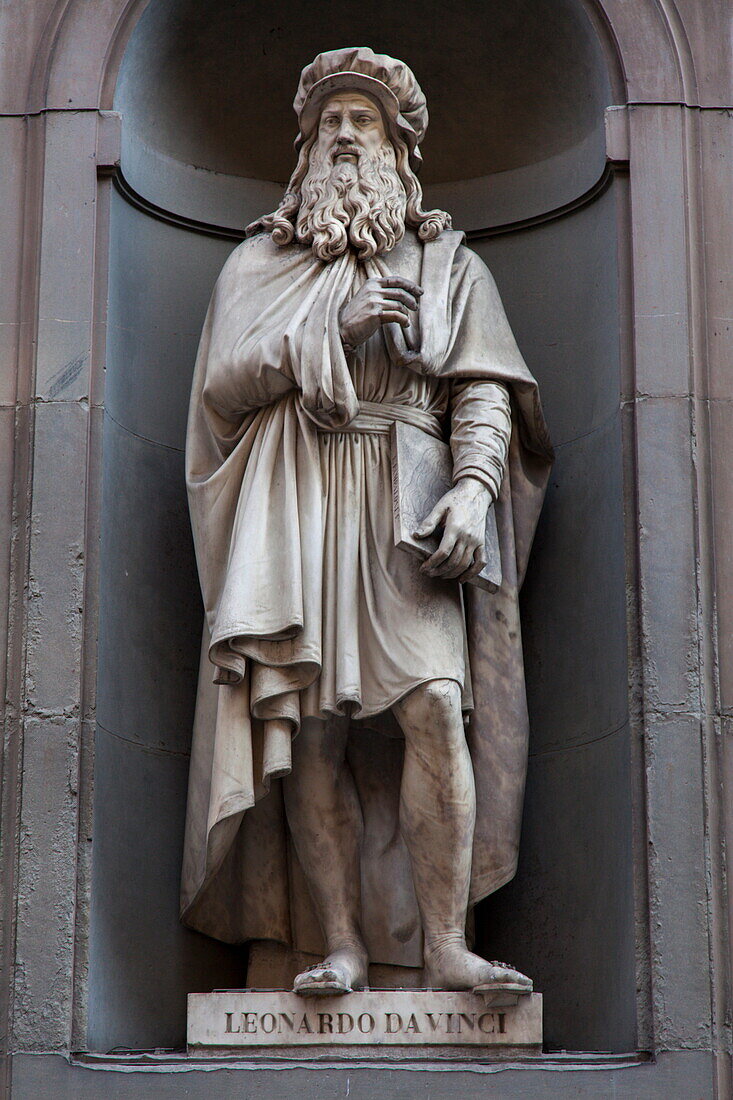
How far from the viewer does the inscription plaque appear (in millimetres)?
6016

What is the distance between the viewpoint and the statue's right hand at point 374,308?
6.35 meters

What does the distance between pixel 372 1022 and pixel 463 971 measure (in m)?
0.30

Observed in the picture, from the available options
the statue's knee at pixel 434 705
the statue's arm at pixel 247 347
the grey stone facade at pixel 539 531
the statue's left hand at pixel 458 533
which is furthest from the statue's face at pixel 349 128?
the statue's knee at pixel 434 705

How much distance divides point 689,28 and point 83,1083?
3.91 m

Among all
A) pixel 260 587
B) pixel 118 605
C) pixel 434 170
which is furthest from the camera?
pixel 434 170

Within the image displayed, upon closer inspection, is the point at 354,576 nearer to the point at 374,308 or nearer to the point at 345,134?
the point at 374,308

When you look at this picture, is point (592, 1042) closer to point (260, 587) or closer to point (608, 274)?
point (260, 587)

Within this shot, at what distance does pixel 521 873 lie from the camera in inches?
274

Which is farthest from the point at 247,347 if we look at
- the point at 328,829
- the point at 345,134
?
the point at 328,829

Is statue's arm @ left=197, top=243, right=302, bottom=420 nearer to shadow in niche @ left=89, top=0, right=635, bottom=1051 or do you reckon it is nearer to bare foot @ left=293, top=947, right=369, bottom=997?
shadow in niche @ left=89, top=0, right=635, bottom=1051

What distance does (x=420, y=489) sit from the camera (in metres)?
6.45

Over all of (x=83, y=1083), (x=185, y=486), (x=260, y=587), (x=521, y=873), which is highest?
(x=185, y=486)

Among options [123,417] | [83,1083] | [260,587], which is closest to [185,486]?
[123,417]

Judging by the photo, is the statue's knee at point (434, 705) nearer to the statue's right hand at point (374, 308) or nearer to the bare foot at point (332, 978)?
the bare foot at point (332, 978)
